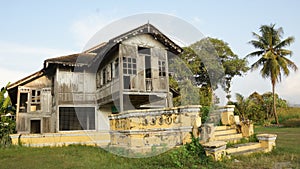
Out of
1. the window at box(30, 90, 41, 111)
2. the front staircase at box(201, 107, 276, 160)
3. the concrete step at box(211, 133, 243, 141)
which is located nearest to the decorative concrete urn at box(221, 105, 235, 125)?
the front staircase at box(201, 107, 276, 160)

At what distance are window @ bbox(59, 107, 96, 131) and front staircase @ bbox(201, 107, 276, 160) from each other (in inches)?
345

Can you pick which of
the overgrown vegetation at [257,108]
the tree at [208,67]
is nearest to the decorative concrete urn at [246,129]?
the tree at [208,67]

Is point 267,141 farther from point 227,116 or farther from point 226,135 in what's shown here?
point 227,116

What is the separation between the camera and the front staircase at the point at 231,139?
7012mm

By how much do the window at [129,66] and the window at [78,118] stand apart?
433 cm

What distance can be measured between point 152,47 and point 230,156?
870 centimetres

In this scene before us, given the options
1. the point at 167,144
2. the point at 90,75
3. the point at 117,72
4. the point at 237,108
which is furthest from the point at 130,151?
the point at 237,108

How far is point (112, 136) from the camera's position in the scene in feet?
35.9

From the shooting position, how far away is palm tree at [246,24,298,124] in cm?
2517

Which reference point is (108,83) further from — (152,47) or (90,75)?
(152,47)

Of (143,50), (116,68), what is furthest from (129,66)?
(143,50)

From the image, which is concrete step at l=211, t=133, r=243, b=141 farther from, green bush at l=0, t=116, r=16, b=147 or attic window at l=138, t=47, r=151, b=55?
green bush at l=0, t=116, r=16, b=147

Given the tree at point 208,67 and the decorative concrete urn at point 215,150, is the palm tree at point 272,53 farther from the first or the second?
the decorative concrete urn at point 215,150

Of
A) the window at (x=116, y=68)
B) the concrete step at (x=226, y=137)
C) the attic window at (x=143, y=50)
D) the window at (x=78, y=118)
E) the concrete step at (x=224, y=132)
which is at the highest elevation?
the attic window at (x=143, y=50)
